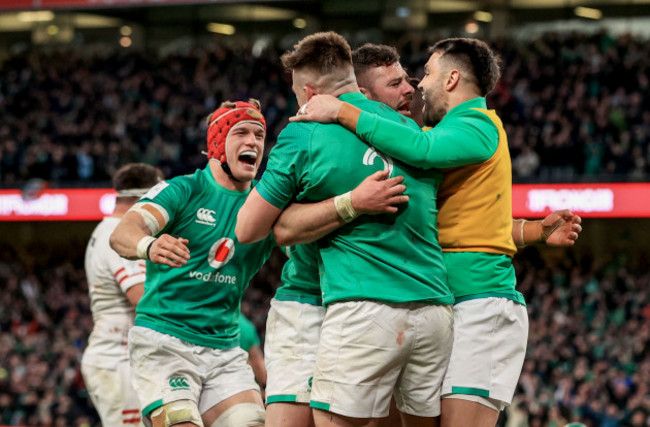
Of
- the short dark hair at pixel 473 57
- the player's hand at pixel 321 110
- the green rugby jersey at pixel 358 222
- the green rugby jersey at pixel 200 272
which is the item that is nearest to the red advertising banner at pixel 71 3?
the green rugby jersey at pixel 200 272

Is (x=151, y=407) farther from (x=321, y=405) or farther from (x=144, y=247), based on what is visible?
(x=321, y=405)

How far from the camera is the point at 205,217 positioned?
4.90 metres

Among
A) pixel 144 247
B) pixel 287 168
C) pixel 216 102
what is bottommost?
pixel 216 102

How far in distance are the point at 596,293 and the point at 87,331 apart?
31.6 ft

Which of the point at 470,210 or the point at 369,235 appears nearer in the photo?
the point at 369,235

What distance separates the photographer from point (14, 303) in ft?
69.8

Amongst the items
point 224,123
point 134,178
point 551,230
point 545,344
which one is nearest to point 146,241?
point 224,123

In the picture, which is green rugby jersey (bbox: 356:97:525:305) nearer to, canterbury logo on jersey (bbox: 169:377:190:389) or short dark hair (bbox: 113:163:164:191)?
canterbury logo on jersey (bbox: 169:377:190:389)

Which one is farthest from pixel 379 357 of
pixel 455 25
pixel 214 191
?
pixel 455 25

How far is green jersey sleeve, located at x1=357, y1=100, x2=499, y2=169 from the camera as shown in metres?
3.53

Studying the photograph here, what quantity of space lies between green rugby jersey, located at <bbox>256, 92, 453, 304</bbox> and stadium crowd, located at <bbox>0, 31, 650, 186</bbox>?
1367 centimetres

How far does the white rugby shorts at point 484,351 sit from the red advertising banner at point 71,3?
59.7 ft

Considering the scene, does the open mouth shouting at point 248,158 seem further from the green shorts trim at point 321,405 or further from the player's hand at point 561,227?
the green shorts trim at point 321,405

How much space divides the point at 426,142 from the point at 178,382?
1.86 m
